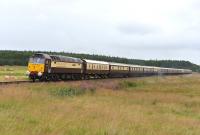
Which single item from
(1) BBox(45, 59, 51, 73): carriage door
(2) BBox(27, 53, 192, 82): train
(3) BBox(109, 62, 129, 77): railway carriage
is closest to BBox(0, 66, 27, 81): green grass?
(2) BBox(27, 53, 192, 82): train

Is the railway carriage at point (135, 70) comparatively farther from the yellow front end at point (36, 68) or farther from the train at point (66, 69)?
the yellow front end at point (36, 68)

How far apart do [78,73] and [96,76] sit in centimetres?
1286

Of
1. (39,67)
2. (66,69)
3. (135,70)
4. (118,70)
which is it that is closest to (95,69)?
(118,70)

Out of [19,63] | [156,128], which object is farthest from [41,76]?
[19,63]

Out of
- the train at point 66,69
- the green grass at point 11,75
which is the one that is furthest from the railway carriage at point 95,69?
the green grass at point 11,75

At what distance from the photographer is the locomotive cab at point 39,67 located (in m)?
49.4

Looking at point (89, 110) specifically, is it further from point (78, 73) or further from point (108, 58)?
point (108, 58)

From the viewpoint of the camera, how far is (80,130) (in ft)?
54.5

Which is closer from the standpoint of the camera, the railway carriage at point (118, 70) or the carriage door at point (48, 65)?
the carriage door at point (48, 65)

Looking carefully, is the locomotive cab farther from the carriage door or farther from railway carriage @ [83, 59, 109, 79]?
railway carriage @ [83, 59, 109, 79]

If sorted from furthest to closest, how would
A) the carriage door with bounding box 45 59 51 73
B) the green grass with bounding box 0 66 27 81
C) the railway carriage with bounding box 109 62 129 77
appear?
the railway carriage with bounding box 109 62 129 77
the green grass with bounding box 0 66 27 81
the carriage door with bounding box 45 59 51 73

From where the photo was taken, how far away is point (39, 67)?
49.6 metres

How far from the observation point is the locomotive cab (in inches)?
1946

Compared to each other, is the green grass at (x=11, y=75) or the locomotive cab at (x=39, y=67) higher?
the locomotive cab at (x=39, y=67)
